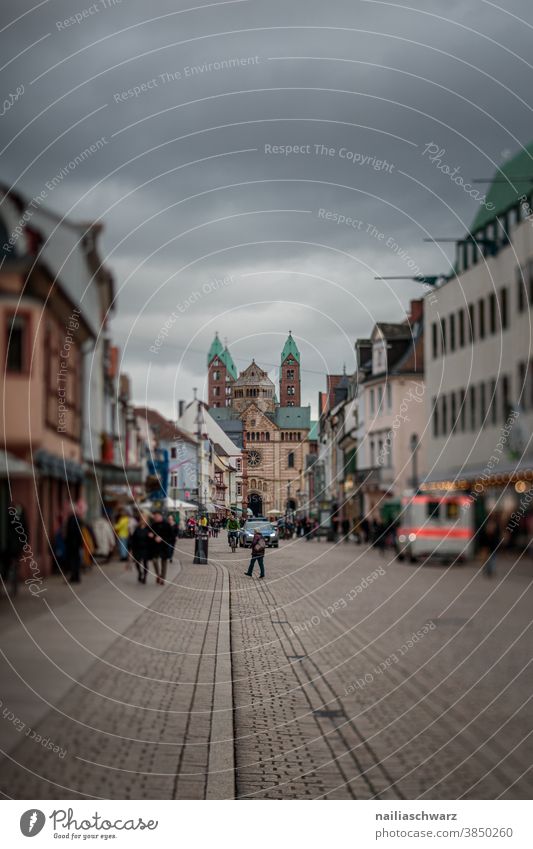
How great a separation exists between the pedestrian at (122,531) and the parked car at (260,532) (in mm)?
321

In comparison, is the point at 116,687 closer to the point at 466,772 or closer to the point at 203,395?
the point at 203,395

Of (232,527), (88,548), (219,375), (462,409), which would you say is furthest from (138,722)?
(462,409)

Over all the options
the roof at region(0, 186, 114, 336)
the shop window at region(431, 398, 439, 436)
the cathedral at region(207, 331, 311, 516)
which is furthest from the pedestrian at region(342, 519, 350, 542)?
the roof at region(0, 186, 114, 336)

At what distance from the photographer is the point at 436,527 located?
149 inches

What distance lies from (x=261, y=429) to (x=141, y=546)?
0.46 m

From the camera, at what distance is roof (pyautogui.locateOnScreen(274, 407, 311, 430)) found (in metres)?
3.33

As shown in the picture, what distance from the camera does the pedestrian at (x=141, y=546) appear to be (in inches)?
128

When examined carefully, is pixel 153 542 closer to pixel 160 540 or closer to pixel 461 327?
pixel 160 540

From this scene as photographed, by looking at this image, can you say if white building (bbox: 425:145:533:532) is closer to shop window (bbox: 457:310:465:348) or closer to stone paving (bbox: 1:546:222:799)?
shop window (bbox: 457:310:465:348)

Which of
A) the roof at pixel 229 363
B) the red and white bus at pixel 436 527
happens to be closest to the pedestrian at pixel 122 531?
the roof at pixel 229 363

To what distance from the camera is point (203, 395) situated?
10.7ft

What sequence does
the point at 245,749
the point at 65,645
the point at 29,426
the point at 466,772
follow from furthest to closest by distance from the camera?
the point at 466,772
the point at 245,749
the point at 65,645
the point at 29,426
